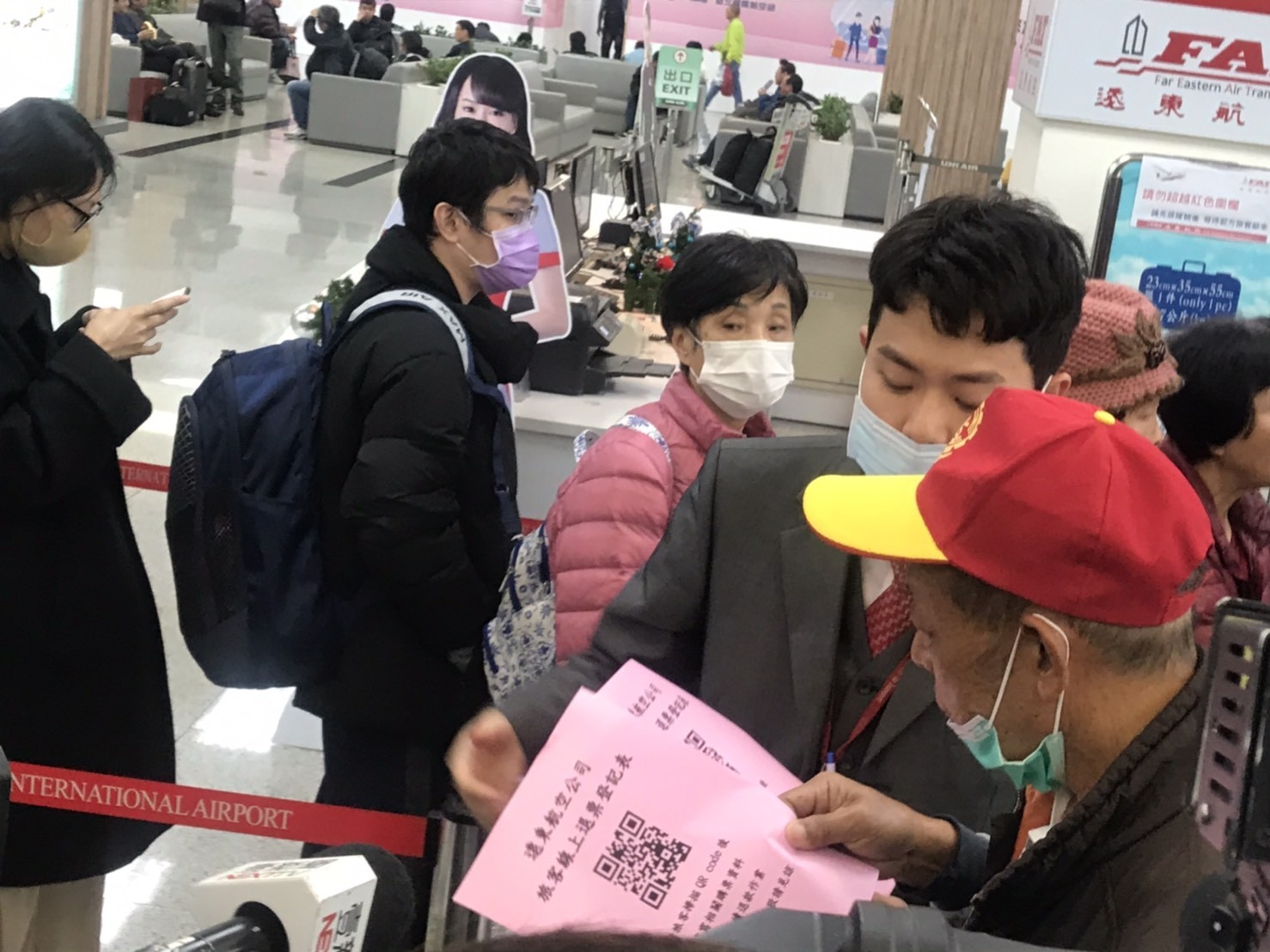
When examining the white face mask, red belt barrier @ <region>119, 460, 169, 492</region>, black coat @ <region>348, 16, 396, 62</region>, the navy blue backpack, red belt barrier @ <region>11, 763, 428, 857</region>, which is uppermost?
black coat @ <region>348, 16, 396, 62</region>

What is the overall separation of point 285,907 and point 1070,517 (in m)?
0.70

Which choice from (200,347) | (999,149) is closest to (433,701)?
(200,347)

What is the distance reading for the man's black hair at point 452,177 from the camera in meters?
A: 2.84

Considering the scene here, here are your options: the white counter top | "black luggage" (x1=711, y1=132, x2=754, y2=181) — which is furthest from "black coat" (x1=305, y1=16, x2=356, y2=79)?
the white counter top

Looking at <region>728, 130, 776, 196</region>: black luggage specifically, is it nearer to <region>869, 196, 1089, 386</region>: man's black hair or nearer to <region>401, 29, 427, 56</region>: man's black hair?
<region>401, 29, 427, 56</region>: man's black hair

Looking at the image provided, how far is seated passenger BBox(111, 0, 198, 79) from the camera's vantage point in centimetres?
1617

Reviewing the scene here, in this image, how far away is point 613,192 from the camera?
8.72m

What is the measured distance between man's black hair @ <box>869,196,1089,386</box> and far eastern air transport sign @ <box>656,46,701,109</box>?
32.8ft

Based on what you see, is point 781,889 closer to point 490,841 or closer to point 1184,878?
point 490,841

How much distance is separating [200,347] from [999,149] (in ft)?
38.8

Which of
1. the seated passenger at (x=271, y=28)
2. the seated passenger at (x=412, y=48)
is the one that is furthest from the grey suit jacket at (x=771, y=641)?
the seated passenger at (x=271, y=28)

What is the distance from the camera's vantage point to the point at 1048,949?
1.82ft

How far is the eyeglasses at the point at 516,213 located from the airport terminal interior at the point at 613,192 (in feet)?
1.99

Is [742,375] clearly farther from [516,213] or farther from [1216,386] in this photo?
[1216,386]
